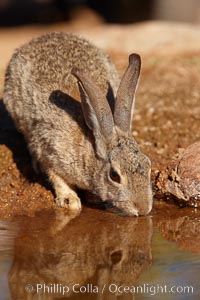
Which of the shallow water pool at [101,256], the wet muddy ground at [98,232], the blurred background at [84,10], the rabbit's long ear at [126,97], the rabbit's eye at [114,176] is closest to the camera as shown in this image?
the shallow water pool at [101,256]

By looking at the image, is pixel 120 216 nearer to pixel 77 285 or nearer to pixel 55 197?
pixel 55 197

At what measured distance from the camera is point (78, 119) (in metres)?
7.79

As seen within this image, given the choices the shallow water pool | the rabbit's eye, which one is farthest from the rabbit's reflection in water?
the rabbit's eye

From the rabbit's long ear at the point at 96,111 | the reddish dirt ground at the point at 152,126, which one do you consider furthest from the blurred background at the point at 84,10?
the rabbit's long ear at the point at 96,111

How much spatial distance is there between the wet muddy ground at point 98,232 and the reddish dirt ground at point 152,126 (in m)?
0.01

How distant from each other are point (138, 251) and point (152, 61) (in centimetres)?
578

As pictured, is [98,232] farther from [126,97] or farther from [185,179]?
[126,97]

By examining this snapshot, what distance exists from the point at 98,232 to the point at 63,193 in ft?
2.71

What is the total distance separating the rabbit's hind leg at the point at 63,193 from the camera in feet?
25.6

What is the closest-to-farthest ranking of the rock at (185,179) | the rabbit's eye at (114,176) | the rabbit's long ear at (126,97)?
the rabbit's eye at (114,176) → the rabbit's long ear at (126,97) → the rock at (185,179)

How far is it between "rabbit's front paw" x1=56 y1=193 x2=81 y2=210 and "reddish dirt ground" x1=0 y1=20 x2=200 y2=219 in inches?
4.4

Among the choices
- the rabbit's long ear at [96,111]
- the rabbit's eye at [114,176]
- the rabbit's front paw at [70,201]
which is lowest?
the rabbit's front paw at [70,201]

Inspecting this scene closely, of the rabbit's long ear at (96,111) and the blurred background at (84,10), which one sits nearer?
the rabbit's long ear at (96,111)

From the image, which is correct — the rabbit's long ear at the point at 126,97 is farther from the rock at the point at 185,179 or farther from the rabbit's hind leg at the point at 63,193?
the rabbit's hind leg at the point at 63,193
